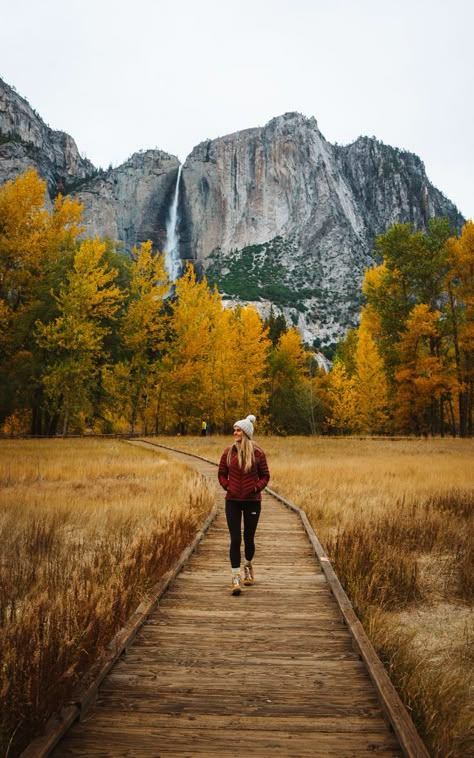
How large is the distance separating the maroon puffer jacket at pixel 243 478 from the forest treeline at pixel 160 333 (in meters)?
20.4

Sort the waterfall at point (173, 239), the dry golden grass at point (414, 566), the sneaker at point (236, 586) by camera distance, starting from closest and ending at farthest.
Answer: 1. the dry golden grass at point (414, 566)
2. the sneaker at point (236, 586)
3. the waterfall at point (173, 239)

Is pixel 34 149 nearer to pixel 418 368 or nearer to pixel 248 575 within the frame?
pixel 418 368

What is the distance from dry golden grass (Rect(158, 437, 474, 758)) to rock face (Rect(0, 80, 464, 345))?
10083 cm

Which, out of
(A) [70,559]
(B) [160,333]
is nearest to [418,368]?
(B) [160,333]

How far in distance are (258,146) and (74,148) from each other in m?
64.5

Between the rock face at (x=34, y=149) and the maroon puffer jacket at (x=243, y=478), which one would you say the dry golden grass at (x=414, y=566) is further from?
the rock face at (x=34, y=149)

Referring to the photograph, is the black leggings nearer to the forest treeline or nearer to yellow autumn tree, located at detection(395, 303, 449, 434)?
the forest treeline

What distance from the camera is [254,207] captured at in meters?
142

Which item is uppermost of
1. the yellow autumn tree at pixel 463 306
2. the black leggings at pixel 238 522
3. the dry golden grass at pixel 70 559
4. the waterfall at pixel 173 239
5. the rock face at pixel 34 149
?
the rock face at pixel 34 149

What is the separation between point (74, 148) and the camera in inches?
6284

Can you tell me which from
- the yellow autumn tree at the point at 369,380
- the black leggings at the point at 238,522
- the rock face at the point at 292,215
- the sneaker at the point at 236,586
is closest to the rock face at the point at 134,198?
the rock face at the point at 292,215

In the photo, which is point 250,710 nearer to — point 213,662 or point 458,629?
point 213,662

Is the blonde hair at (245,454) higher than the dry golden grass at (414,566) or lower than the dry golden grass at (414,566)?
higher

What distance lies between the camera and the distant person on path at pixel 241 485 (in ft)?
18.4
